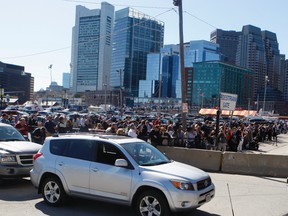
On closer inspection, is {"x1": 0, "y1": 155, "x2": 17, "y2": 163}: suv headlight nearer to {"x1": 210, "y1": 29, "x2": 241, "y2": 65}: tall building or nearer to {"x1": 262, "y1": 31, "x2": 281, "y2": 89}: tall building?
{"x1": 210, "y1": 29, "x2": 241, "y2": 65}: tall building

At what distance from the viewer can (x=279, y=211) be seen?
772cm

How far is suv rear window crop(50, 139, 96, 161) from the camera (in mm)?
7250

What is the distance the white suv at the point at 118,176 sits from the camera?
246 inches

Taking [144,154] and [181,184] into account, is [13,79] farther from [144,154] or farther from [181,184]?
[181,184]

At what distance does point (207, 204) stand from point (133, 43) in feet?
233

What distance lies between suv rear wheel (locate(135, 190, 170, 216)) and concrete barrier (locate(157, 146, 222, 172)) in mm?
7431

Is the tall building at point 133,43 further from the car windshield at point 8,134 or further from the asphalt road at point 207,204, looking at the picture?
the asphalt road at point 207,204

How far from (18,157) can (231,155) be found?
25.7ft

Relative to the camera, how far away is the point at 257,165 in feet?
41.9

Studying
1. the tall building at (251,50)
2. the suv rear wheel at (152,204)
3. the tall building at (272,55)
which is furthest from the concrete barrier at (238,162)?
the tall building at (272,55)

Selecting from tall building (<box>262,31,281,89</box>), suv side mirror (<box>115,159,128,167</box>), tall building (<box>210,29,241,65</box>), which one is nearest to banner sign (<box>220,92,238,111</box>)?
suv side mirror (<box>115,159,128,167</box>)

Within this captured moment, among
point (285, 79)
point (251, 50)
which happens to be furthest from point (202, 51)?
point (285, 79)

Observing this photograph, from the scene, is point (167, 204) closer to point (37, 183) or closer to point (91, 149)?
point (91, 149)

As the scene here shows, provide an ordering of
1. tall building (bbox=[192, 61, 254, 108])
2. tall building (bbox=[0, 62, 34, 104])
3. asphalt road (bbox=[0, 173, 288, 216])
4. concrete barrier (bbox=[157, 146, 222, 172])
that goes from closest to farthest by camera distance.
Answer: asphalt road (bbox=[0, 173, 288, 216]), concrete barrier (bbox=[157, 146, 222, 172]), tall building (bbox=[0, 62, 34, 104]), tall building (bbox=[192, 61, 254, 108])
